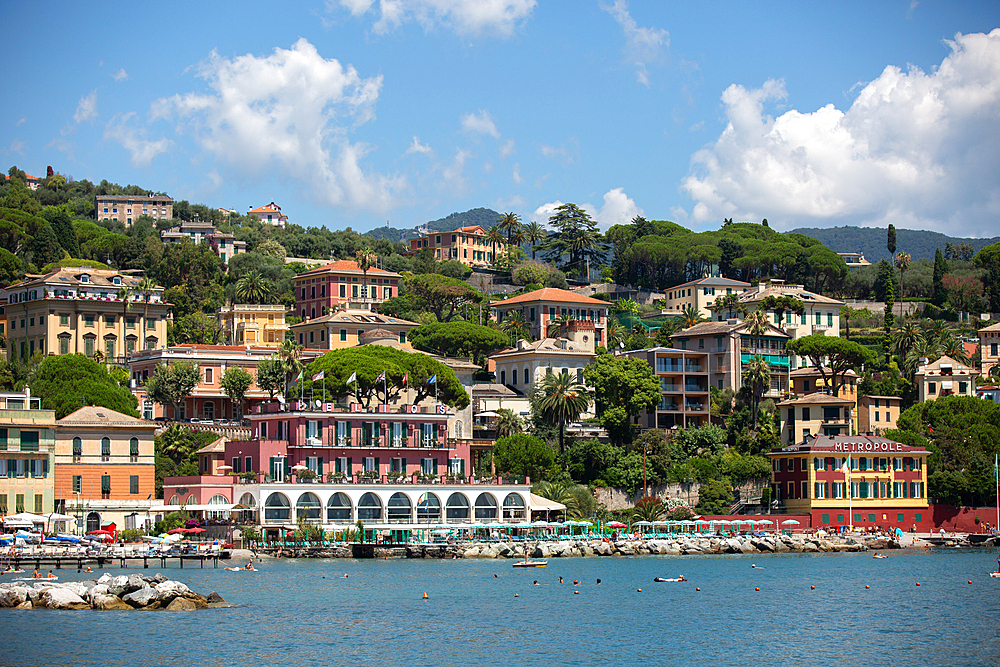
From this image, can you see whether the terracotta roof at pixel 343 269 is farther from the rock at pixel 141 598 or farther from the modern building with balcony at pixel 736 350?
the rock at pixel 141 598

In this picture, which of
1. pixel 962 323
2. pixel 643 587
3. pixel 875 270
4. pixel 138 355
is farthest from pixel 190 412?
pixel 875 270

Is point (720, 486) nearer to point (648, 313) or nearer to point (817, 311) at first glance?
point (817, 311)

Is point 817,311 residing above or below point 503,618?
above

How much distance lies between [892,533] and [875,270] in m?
72.8

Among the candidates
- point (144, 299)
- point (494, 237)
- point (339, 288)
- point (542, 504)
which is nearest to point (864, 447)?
point (542, 504)

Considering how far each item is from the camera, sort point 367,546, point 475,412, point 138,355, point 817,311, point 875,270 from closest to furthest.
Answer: point 367,546
point 475,412
point 138,355
point 817,311
point 875,270

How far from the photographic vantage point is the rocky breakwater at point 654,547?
74.4 meters

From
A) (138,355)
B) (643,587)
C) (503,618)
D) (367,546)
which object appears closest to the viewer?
(503,618)

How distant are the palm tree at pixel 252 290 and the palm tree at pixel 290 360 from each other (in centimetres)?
2283

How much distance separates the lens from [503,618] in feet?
164

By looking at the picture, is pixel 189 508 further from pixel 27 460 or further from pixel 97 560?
pixel 27 460

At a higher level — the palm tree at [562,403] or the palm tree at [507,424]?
the palm tree at [562,403]

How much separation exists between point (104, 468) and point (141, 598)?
85.4 ft

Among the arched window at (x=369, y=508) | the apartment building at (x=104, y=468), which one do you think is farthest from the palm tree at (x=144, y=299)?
the arched window at (x=369, y=508)
